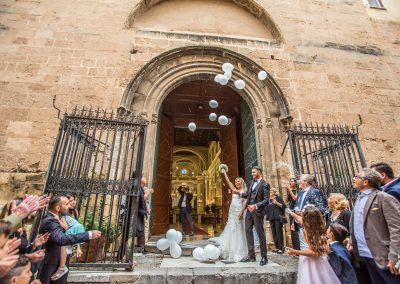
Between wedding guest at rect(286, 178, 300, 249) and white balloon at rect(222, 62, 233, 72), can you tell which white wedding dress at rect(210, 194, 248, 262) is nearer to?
wedding guest at rect(286, 178, 300, 249)

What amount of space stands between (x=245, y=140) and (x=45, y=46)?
613cm

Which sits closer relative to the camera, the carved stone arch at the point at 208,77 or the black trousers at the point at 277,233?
the black trousers at the point at 277,233

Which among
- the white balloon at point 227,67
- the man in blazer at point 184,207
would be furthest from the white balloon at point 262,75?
the man in blazer at point 184,207

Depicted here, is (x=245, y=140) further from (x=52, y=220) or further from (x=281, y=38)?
(x=52, y=220)

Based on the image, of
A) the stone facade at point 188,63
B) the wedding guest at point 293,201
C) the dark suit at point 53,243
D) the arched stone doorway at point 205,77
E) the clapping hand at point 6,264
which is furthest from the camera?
the arched stone doorway at point 205,77

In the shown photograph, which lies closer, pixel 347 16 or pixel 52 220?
pixel 52 220

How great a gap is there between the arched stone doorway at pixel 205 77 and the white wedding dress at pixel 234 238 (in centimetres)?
140

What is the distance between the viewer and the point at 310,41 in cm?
745

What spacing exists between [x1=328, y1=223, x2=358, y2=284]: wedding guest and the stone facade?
10.4 feet

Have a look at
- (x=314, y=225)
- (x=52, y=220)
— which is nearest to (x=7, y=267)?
(x=52, y=220)

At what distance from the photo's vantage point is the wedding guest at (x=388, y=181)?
95.0 inches

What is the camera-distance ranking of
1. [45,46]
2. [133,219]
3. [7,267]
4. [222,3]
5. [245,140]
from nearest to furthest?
[7,267] < [133,219] < [45,46] < [245,140] < [222,3]

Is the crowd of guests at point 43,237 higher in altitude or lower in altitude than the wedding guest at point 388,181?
lower

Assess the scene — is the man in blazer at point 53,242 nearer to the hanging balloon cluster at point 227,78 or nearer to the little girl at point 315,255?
the little girl at point 315,255
